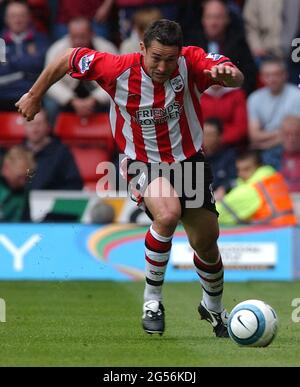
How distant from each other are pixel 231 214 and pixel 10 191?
3.16 metres

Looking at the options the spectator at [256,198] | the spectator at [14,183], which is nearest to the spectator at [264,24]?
the spectator at [256,198]

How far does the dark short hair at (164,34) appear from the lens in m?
7.64

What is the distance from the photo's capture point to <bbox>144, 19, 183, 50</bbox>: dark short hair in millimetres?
7641

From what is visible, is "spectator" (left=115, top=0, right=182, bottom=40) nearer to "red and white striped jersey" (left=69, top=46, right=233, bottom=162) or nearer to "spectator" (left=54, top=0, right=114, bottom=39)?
"spectator" (left=54, top=0, right=114, bottom=39)

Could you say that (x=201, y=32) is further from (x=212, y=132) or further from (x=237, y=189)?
(x=237, y=189)

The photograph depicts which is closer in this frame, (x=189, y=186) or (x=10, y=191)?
(x=189, y=186)

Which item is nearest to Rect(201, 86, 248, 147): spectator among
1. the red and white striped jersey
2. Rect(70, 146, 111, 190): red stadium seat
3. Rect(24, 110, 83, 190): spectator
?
Rect(70, 146, 111, 190): red stadium seat

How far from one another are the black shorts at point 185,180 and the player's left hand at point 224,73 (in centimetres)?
80

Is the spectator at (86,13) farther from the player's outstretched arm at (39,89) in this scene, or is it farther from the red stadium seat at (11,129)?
the player's outstretched arm at (39,89)

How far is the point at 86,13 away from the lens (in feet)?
53.8

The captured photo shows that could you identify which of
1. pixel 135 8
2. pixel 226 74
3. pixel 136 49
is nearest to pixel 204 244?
pixel 226 74

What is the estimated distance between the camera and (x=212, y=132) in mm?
14930
